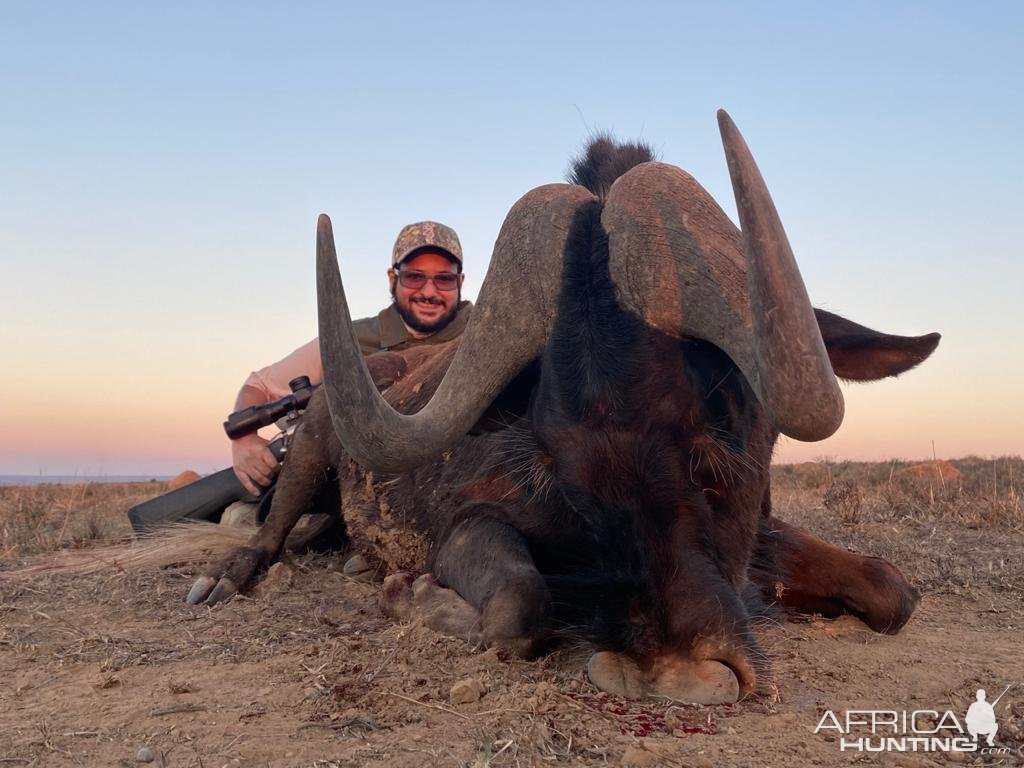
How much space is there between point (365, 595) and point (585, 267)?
2361 millimetres

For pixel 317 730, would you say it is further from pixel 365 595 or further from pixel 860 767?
pixel 365 595

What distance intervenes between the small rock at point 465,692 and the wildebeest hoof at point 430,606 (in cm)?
58

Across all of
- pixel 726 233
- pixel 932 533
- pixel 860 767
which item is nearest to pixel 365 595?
pixel 726 233

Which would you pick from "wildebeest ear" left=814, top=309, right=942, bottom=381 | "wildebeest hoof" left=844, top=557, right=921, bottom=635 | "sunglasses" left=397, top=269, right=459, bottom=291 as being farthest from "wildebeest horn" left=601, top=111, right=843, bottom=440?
"sunglasses" left=397, top=269, right=459, bottom=291

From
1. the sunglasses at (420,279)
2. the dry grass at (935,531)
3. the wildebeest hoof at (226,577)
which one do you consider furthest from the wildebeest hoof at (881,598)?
the sunglasses at (420,279)

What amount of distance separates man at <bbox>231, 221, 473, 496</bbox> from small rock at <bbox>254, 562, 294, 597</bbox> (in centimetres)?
222

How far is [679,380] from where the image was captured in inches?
116

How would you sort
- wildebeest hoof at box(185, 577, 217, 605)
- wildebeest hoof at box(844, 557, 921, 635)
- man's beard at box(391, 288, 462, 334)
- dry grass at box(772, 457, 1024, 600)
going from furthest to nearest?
1. man's beard at box(391, 288, 462, 334)
2. dry grass at box(772, 457, 1024, 600)
3. wildebeest hoof at box(185, 577, 217, 605)
4. wildebeest hoof at box(844, 557, 921, 635)

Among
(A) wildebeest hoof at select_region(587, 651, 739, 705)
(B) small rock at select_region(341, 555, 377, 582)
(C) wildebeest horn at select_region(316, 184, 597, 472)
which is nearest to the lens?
Result: (A) wildebeest hoof at select_region(587, 651, 739, 705)

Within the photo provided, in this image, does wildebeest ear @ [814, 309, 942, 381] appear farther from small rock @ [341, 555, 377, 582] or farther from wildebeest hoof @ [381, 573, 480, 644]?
small rock @ [341, 555, 377, 582]

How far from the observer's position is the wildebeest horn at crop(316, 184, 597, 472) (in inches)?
116

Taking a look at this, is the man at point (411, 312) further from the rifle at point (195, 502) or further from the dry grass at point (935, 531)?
the dry grass at point (935, 531)

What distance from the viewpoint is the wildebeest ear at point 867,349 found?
309cm

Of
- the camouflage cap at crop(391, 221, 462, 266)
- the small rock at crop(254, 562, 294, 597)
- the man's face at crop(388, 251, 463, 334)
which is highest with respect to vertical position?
the camouflage cap at crop(391, 221, 462, 266)
